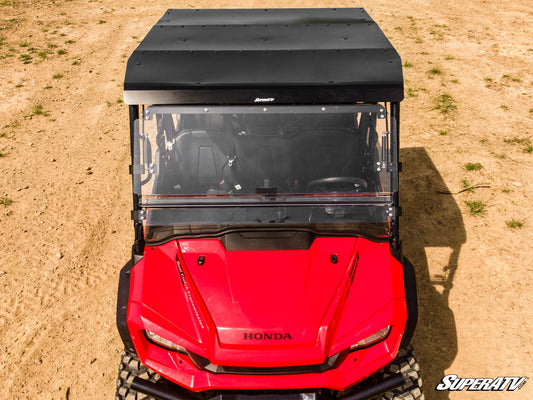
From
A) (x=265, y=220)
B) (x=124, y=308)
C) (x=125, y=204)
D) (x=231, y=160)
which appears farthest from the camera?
(x=125, y=204)

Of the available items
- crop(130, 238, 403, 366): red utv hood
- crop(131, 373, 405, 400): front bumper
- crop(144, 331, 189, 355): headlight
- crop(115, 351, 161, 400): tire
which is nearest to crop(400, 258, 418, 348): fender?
crop(130, 238, 403, 366): red utv hood

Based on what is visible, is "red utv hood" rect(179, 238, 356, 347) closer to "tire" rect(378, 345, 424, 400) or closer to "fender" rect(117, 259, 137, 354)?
"fender" rect(117, 259, 137, 354)

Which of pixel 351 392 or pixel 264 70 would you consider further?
pixel 264 70

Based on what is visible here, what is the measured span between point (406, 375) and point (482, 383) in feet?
3.80

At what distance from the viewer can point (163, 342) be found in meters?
2.88

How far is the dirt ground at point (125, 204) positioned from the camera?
165 inches

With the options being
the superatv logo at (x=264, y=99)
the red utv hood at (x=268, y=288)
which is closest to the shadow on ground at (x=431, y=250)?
the red utv hood at (x=268, y=288)

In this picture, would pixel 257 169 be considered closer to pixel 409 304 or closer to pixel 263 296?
pixel 263 296

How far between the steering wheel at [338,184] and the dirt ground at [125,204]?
1905mm

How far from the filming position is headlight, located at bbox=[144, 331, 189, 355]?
284cm

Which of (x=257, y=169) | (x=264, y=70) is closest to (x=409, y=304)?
(x=257, y=169)

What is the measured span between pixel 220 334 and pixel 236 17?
3.00m

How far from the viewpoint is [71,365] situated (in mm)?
4086

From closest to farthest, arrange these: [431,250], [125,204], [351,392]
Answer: [351,392], [431,250], [125,204]
